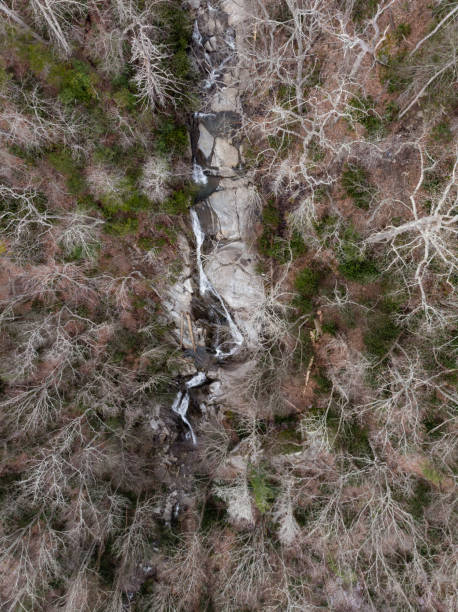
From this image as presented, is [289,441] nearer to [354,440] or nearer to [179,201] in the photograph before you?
[354,440]

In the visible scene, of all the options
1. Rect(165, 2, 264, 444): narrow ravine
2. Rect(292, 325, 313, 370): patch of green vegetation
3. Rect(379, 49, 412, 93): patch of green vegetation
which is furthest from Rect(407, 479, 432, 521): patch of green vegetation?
Rect(379, 49, 412, 93): patch of green vegetation

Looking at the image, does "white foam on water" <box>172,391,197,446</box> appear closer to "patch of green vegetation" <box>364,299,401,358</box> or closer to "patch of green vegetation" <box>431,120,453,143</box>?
"patch of green vegetation" <box>364,299,401,358</box>

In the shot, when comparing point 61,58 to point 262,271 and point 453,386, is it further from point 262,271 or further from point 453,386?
point 453,386

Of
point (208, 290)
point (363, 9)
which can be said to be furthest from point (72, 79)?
point (363, 9)

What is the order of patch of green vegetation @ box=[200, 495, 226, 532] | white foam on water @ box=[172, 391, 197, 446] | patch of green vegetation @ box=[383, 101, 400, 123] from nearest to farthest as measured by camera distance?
→ patch of green vegetation @ box=[383, 101, 400, 123]
patch of green vegetation @ box=[200, 495, 226, 532]
white foam on water @ box=[172, 391, 197, 446]

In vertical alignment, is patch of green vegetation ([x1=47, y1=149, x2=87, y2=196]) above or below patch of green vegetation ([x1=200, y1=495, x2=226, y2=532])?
above

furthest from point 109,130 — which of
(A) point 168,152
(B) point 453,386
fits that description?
(B) point 453,386
